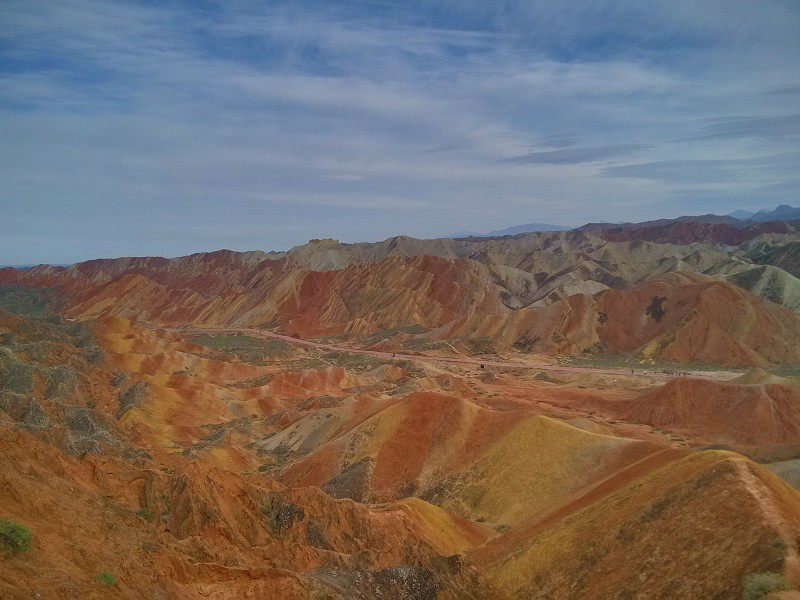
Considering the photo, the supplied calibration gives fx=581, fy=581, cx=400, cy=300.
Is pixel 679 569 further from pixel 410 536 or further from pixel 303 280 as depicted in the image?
pixel 303 280

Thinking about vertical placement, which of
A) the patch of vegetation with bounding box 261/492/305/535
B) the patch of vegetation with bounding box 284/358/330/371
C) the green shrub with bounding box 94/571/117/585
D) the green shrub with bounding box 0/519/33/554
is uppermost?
the green shrub with bounding box 0/519/33/554

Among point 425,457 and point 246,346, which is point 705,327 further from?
point 246,346

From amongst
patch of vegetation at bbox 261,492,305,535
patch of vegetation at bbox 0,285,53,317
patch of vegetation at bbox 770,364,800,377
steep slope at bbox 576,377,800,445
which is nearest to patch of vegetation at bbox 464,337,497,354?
patch of vegetation at bbox 770,364,800,377

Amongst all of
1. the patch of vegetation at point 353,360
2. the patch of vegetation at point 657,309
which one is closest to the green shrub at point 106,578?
the patch of vegetation at point 353,360

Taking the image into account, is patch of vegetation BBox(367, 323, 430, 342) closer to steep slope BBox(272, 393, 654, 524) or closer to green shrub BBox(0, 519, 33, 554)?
steep slope BBox(272, 393, 654, 524)

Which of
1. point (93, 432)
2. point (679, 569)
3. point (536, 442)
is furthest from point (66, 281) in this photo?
point (679, 569)

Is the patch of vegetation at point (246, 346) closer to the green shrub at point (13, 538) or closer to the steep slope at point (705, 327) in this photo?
the steep slope at point (705, 327)

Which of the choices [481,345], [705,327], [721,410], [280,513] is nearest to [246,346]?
[481,345]
